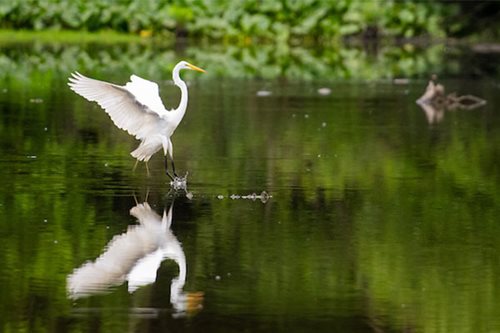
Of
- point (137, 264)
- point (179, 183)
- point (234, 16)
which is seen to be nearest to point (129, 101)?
point (179, 183)

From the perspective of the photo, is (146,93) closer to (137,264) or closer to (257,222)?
(257,222)

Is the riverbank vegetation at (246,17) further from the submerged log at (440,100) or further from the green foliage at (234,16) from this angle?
the submerged log at (440,100)

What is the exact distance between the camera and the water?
23.5ft

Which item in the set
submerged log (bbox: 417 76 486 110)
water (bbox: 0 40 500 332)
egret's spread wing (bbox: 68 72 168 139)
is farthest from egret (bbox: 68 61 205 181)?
submerged log (bbox: 417 76 486 110)

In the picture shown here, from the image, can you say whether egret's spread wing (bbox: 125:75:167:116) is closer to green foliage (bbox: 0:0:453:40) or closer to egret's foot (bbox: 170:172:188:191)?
egret's foot (bbox: 170:172:188:191)

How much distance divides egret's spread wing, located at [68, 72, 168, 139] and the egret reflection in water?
1.75 m

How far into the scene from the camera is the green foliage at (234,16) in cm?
3450

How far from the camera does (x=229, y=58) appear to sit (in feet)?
92.7

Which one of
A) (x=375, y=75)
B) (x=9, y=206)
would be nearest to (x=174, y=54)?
(x=375, y=75)

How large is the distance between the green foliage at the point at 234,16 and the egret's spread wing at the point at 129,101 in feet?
75.4

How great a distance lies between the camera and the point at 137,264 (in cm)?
825

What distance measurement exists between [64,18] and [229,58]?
776 centimetres

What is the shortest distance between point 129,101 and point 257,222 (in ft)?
6.88

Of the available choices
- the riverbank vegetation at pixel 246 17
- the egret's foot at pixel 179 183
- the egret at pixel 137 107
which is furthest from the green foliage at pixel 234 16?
the egret's foot at pixel 179 183
